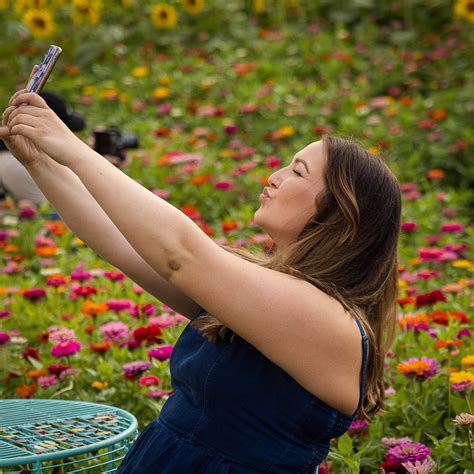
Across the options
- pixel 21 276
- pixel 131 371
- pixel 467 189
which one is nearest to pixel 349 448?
pixel 131 371

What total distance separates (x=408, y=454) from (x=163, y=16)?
6545 millimetres

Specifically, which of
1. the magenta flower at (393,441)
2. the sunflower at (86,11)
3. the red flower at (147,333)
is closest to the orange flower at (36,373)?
the red flower at (147,333)

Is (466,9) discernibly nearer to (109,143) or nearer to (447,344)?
(109,143)

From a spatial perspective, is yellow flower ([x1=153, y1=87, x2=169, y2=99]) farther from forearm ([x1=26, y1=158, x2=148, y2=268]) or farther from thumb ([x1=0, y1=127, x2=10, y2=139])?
thumb ([x1=0, y1=127, x2=10, y2=139])

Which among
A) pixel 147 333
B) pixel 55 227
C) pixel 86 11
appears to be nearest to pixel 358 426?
pixel 147 333

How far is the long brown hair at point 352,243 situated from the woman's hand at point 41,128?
1.31 ft

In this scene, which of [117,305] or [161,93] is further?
[161,93]

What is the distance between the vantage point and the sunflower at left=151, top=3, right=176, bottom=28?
7.96m

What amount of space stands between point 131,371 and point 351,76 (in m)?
4.93

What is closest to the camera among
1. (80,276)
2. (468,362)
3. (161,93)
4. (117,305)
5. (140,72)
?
(468,362)

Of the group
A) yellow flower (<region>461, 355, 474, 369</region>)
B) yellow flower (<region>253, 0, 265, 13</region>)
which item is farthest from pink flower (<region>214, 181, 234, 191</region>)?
yellow flower (<region>253, 0, 265, 13</region>)

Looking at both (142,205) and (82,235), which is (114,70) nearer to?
(82,235)

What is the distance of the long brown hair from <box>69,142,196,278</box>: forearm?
→ 256 millimetres

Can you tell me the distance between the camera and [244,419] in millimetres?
1577
